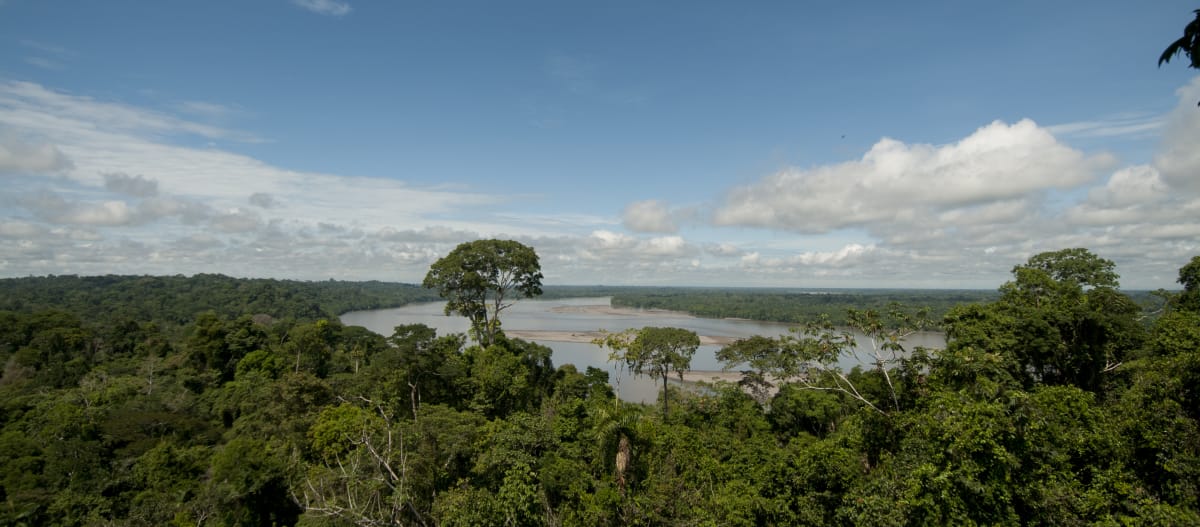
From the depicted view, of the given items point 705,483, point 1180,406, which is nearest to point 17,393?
point 705,483

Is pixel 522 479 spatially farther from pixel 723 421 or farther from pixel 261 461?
pixel 261 461

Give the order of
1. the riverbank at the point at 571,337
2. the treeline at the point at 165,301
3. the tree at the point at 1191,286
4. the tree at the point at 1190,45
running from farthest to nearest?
1. the treeline at the point at 165,301
2. the riverbank at the point at 571,337
3. the tree at the point at 1191,286
4. the tree at the point at 1190,45

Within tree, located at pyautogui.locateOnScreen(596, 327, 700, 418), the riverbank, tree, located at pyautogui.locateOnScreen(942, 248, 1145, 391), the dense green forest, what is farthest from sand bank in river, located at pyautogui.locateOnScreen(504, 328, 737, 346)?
tree, located at pyautogui.locateOnScreen(942, 248, 1145, 391)

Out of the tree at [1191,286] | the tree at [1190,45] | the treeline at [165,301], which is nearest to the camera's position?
the tree at [1190,45]

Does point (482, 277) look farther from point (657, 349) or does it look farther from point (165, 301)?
point (165, 301)

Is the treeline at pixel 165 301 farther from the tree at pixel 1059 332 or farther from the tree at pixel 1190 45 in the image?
the tree at pixel 1190 45

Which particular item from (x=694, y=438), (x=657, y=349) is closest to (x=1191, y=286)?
(x=694, y=438)

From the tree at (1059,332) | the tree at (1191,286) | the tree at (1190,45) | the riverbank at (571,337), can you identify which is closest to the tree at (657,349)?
the tree at (1059,332)
